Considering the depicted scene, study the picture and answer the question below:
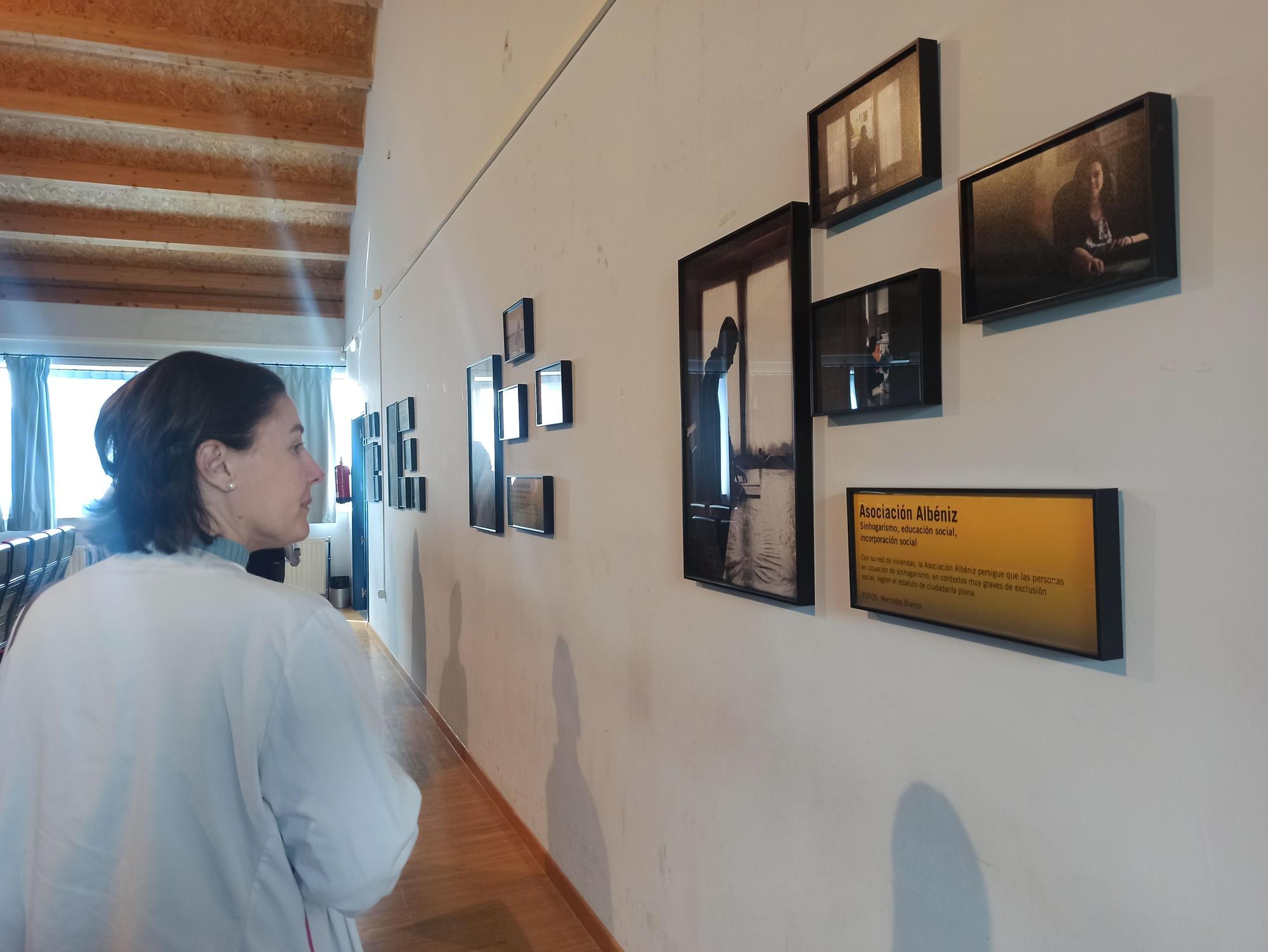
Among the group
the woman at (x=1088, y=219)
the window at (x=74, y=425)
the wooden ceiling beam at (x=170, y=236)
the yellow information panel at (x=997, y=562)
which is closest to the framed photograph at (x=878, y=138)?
the woman at (x=1088, y=219)

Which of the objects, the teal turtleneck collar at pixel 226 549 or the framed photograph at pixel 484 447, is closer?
the teal turtleneck collar at pixel 226 549

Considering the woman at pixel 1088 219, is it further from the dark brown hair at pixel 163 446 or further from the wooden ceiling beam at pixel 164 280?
the wooden ceiling beam at pixel 164 280

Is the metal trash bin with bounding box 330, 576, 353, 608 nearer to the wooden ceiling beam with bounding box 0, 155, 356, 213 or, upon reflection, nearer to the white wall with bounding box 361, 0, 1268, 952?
the wooden ceiling beam with bounding box 0, 155, 356, 213

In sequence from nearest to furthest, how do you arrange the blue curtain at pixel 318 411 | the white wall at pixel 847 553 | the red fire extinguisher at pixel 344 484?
the white wall at pixel 847 553 < the red fire extinguisher at pixel 344 484 < the blue curtain at pixel 318 411

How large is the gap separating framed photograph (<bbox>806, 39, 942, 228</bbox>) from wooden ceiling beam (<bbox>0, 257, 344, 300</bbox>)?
858 cm

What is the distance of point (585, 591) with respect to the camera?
2.65 m

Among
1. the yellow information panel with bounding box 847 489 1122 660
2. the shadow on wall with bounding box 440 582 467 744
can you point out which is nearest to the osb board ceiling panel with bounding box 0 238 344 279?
the shadow on wall with bounding box 440 582 467 744

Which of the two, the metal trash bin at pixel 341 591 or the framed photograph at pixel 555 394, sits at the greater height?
the framed photograph at pixel 555 394

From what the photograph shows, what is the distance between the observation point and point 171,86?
6469 millimetres

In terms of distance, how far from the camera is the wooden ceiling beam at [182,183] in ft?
22.1

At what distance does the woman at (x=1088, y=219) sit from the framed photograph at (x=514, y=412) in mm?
2334

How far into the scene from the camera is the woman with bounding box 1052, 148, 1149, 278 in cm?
99

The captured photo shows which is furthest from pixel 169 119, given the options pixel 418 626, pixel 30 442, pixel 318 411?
pixel 418 626

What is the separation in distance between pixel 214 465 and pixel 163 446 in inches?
2.5
